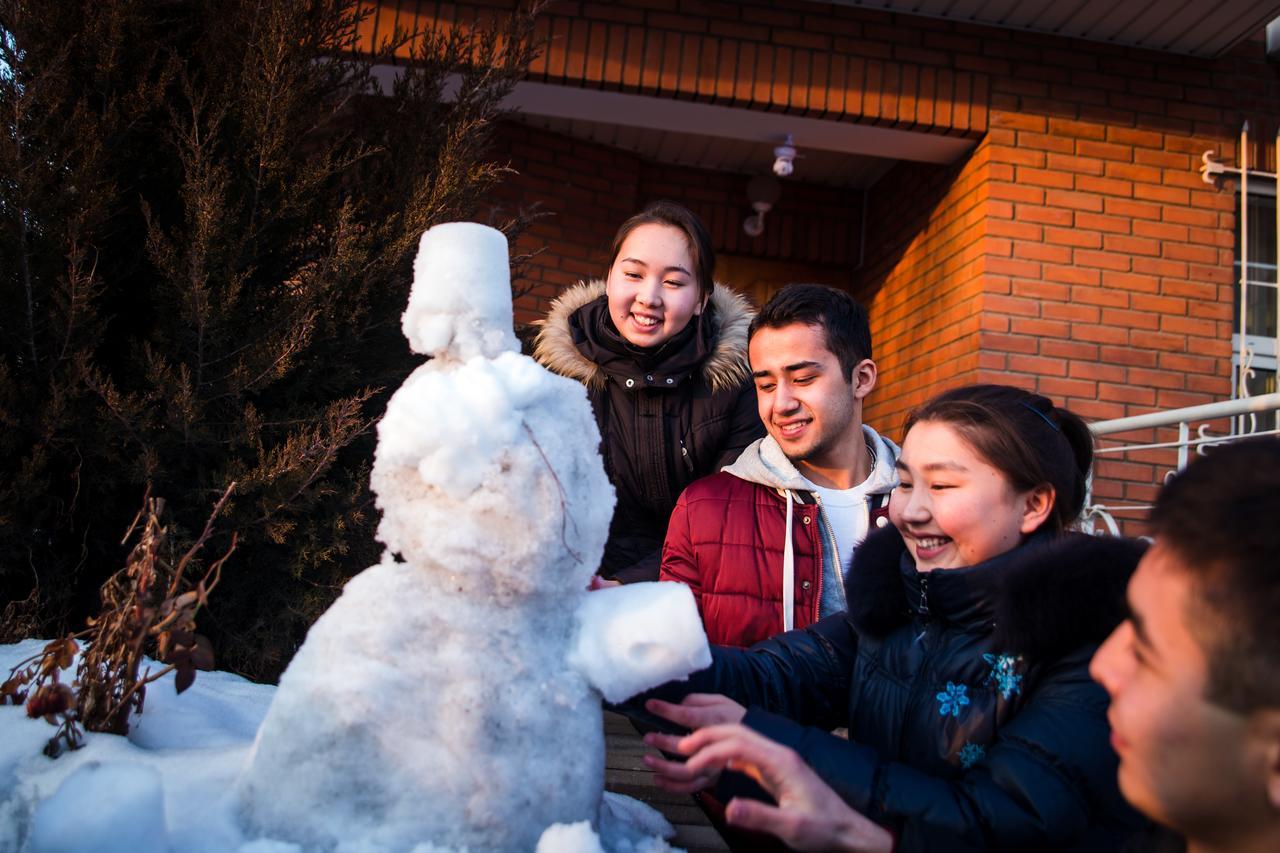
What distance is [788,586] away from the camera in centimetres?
246

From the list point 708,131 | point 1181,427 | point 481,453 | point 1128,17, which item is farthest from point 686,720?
point 1128,17

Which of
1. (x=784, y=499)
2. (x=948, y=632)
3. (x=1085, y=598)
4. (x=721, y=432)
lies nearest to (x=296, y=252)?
(x=721, y=432)

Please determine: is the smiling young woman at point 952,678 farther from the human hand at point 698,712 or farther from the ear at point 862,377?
the ear at point 862,377

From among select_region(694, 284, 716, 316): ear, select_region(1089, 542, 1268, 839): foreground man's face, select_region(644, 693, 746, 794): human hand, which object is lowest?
select_region(644, 693, 746, 794): human hand

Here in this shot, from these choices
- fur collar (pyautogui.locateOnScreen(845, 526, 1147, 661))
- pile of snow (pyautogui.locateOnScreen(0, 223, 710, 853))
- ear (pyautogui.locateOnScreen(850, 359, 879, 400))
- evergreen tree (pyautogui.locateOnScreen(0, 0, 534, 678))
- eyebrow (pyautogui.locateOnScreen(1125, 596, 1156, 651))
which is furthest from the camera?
ear (pyautogui.locateOnScreen(850, 359, 879, 400))

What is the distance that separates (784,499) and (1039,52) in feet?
13.3

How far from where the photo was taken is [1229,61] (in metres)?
5.45

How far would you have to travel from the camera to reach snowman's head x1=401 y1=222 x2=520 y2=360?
125 cm

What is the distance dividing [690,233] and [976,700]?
1.80 m

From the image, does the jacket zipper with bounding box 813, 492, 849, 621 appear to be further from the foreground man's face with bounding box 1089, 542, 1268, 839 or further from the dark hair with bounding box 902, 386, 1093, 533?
the foreground man's face with bounding box 1089, 542, 1268, 839

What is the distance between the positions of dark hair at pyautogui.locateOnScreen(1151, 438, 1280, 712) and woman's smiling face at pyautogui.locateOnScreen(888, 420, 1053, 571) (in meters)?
0.69

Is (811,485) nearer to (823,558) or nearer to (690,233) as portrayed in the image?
(823,558)

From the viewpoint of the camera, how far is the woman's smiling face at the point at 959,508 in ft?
5.63

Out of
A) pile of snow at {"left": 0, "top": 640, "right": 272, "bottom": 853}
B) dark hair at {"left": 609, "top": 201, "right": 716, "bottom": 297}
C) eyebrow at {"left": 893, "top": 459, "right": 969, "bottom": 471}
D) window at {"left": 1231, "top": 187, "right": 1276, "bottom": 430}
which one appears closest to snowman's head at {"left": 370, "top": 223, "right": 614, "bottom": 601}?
pile of snow at {"left": 0, "top": 640, "right": 272, "bottom": 853}
